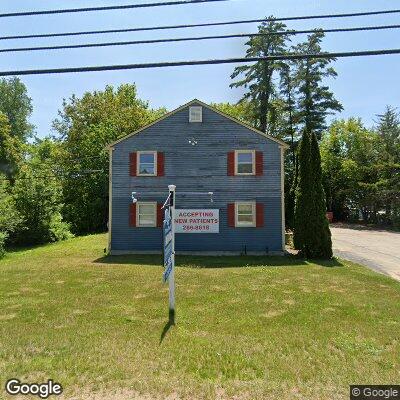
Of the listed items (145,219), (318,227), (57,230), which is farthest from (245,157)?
(57,230)

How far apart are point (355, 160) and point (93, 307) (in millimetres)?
37770

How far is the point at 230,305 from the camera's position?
9.84 meters

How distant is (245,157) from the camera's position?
64.8 ft

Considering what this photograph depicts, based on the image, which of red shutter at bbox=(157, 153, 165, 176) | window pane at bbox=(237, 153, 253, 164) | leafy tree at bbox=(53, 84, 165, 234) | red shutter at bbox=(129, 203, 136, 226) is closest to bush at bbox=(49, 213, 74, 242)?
leafy tree at bbox=(53, 84, 165, 234)

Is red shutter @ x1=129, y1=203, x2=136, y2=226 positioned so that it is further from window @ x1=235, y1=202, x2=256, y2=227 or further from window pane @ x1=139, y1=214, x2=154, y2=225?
window @ x1=235, y1=202, x2=256, y2=227

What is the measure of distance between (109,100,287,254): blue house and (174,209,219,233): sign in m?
0.05

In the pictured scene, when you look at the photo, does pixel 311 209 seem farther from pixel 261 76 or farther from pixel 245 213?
pixel 261 76

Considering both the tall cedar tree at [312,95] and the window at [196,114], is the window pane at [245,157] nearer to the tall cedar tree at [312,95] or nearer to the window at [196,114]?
the window at [196,114]

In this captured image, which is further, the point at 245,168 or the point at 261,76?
the point at 261,76

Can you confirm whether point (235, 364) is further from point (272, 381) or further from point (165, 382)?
point (165, 382)

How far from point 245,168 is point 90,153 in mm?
21537

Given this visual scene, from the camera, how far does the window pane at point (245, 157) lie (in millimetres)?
19719

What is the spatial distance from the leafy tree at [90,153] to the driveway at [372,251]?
785 inches

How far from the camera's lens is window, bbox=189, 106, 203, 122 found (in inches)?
785
